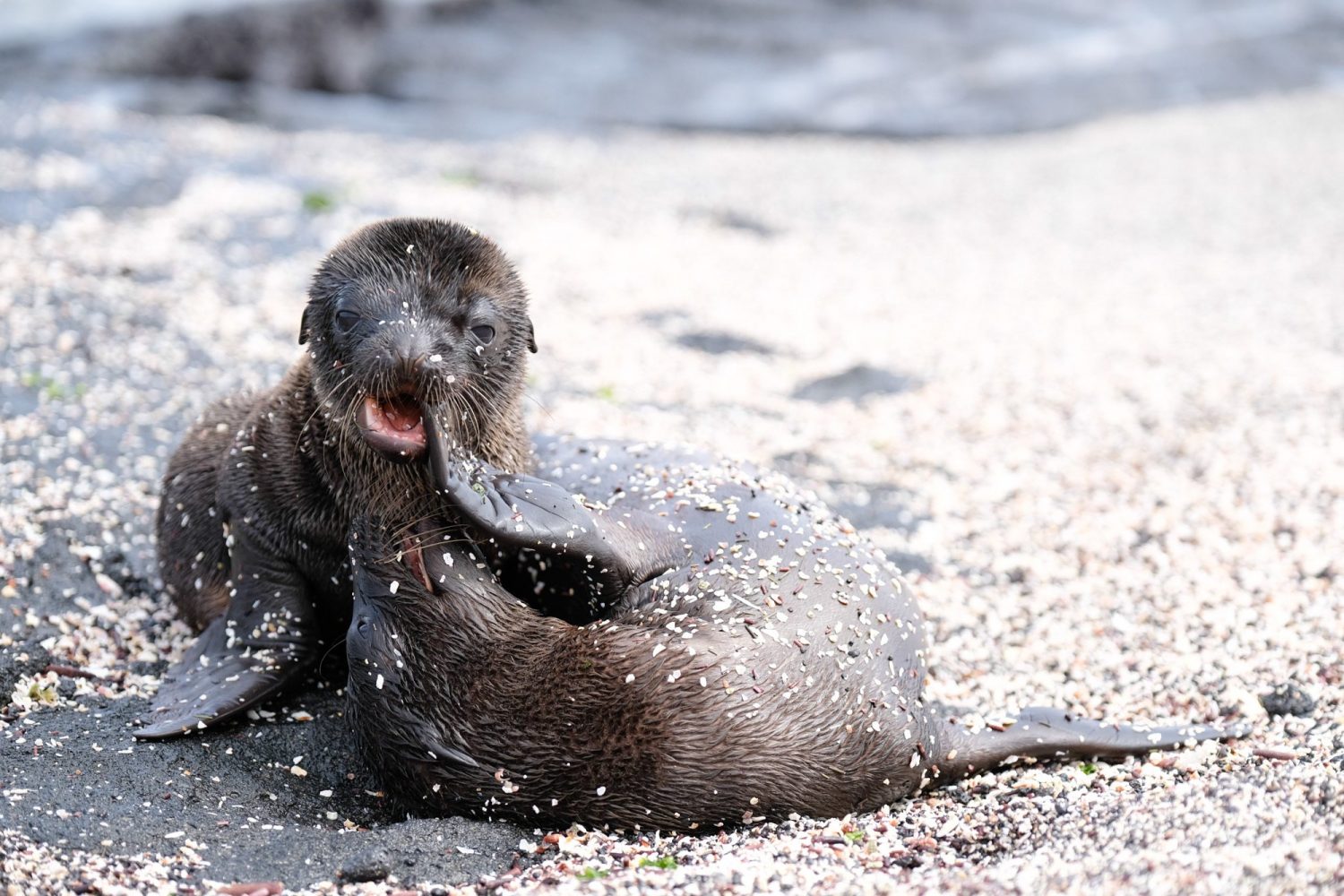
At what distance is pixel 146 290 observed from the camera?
8586mm

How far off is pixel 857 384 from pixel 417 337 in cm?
516

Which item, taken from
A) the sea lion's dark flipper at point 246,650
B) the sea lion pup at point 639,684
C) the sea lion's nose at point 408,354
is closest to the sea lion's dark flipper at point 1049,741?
the sea lion pup at point 639,684

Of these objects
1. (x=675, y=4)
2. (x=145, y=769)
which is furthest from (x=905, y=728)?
(x=675, y=4)

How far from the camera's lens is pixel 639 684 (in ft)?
13.4

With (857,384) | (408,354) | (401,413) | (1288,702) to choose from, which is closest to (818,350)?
(857,384)

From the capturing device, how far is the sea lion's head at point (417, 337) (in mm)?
4055

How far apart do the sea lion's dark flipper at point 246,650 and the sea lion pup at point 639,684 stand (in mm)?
625

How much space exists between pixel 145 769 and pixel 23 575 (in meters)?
1.46

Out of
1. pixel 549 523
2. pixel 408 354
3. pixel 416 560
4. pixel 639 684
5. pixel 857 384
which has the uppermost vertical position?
pixel 408 354

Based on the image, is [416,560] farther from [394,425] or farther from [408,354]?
[408,354]

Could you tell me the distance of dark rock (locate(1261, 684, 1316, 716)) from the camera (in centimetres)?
488

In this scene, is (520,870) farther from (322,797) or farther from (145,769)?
(145,769)

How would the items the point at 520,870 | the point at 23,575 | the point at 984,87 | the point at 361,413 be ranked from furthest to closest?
the point at 984,87, the point at 23,575, the point at 361,413, the point at 520,870

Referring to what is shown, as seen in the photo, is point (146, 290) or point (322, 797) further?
point (146, 290)
